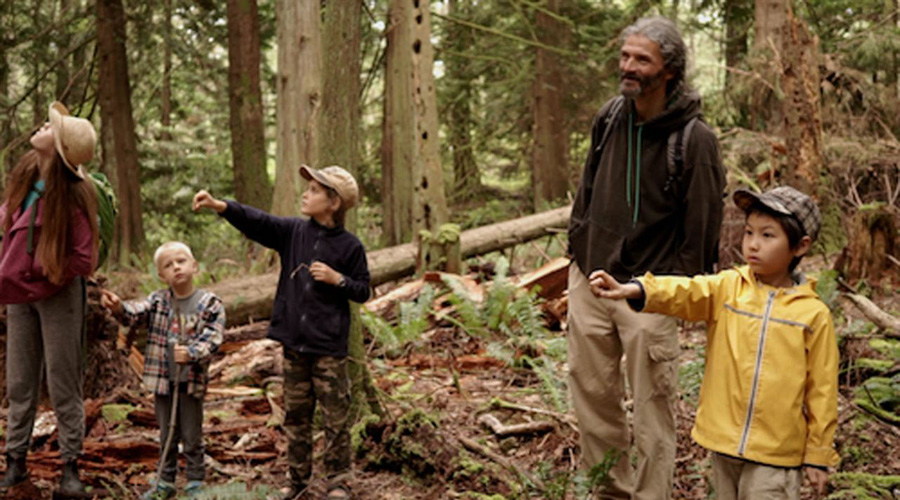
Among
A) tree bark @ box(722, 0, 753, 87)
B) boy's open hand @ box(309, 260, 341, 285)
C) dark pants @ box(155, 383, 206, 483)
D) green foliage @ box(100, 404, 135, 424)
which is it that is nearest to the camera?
boy's open hand @ box(309, 260, 341, 285)

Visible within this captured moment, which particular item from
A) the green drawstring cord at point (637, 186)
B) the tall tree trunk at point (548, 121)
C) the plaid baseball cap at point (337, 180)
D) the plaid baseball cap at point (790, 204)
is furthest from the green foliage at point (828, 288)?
the tall tree trunk at point (548, 121)

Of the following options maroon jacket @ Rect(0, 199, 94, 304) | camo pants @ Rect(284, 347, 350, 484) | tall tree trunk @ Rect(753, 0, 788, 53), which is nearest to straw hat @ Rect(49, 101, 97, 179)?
maroon jacket @ Rect(0, 199, 94, 304)

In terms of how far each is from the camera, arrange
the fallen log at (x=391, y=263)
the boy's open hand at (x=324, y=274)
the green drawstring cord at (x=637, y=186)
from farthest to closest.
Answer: the fallen log at (x=391, y=263) → the boy's open hand at (x=324, y=274) → the green drawstring cord at (x=637, y=186)

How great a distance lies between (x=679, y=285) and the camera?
356 cm

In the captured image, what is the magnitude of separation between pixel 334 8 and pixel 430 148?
432 cm

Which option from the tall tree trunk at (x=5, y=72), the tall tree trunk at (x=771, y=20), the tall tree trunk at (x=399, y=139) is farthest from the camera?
the tall tree trunk at (x=5, y=72)

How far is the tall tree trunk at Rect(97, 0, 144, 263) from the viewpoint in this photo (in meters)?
14.6

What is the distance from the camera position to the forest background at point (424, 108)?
26.3 ft

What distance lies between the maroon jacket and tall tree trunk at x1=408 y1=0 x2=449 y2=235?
5755mm

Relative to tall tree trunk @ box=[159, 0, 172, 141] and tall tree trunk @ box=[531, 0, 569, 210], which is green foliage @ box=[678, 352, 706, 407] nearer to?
tall tree trunk @ box=[159, 0, 172, 141]

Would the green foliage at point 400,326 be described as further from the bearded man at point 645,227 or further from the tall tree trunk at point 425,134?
the bearded man at point 645,227

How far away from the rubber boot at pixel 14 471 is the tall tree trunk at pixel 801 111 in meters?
8.68

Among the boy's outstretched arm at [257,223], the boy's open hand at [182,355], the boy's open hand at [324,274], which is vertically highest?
the boy's outstretched arm at [257,223]

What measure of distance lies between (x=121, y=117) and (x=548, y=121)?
9.90 meters
